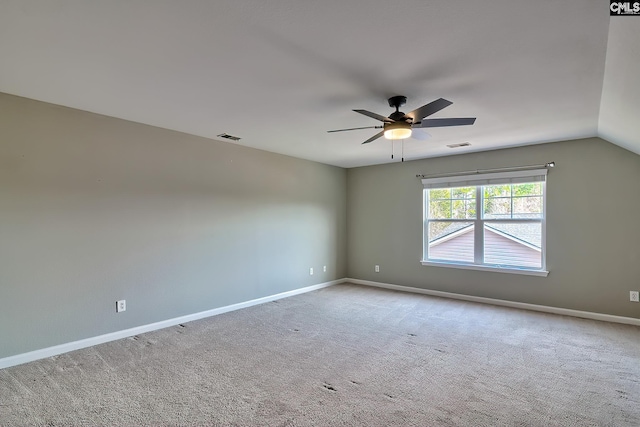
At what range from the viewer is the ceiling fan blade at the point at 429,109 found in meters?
2.38

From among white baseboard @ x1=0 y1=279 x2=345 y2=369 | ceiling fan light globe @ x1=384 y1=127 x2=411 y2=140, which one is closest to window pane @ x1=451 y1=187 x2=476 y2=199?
ceiling fan light globe @ x1=384 y1=127 x2=411 y2=140

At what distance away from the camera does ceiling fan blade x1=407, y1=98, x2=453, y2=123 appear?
2.38m

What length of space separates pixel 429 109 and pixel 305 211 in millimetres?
3652

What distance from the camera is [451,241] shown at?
18.4 ft

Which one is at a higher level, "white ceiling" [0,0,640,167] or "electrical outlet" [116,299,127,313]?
"white ceiling" [0,0,640,167]

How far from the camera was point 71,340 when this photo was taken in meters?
3.26

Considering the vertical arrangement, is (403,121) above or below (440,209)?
above

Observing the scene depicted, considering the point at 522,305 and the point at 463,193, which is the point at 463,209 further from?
the point at 522,305

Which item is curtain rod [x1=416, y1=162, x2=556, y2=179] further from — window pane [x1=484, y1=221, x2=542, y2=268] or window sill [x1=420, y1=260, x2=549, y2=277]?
window sill [x1=420, y1=260, x2=549, y2=277]

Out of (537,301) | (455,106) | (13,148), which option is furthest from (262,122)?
(537,301)

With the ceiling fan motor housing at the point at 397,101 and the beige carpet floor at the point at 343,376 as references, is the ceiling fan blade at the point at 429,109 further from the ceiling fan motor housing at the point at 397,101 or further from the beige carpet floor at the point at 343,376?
the beige carpet floor at the point at 343,376

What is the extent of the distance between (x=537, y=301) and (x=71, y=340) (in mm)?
5863

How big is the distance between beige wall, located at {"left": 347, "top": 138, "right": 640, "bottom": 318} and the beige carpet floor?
509 mm

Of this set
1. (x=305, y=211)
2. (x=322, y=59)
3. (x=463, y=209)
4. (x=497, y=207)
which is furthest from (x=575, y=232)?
(x=322, y=59)
